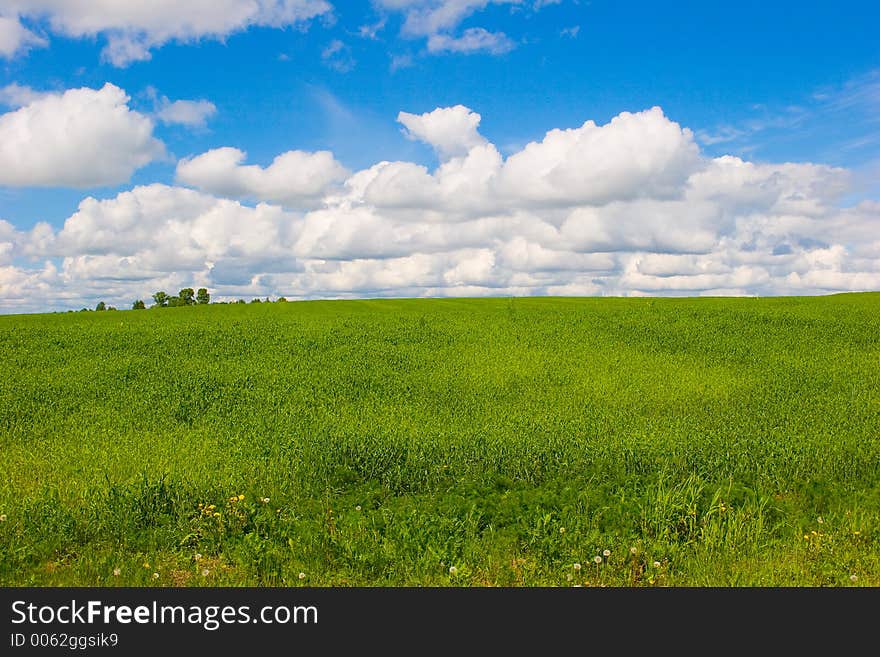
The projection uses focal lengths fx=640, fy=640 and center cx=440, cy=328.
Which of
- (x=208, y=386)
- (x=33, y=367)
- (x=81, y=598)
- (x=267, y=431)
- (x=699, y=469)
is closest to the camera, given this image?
(x=81, y=598)

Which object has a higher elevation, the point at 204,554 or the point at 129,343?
the point at 129,343

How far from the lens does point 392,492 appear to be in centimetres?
1044

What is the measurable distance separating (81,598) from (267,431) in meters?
8.67

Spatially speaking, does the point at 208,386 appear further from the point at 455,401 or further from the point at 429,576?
the point at 429,576

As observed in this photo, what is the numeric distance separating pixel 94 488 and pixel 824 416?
53.4 feet

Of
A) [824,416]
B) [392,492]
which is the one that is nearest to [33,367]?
[392,492]

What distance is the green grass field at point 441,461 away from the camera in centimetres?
Answer: 743

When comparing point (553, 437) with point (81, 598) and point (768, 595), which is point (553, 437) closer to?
point (768, 595)

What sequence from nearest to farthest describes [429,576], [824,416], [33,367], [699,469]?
[429,576], [699,469], [824,416], [33,367]

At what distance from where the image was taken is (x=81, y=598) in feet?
20.3

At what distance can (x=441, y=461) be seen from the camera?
39.8 feet

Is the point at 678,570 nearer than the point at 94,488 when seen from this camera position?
Yes

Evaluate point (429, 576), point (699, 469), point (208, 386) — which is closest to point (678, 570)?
point (429, 576)

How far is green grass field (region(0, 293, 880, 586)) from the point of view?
743cm
